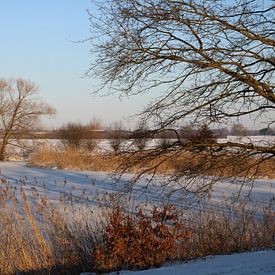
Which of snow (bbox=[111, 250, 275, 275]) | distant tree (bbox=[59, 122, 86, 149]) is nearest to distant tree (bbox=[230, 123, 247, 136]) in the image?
snow (bbox=[111, 250, 275, 275])

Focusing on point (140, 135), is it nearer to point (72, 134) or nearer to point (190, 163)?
point (190, 163)

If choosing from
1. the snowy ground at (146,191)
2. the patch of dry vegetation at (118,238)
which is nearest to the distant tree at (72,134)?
the snowy ground at (146,191)

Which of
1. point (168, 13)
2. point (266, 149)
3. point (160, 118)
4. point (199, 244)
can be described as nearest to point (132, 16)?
point (168, 13)

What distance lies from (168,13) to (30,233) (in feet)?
13.8

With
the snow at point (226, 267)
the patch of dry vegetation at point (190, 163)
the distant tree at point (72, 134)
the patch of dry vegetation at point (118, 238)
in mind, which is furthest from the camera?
the distant tree at point (72, 134)

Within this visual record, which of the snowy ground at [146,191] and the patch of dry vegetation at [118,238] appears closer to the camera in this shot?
the patch of dry vegetation at [118,238]

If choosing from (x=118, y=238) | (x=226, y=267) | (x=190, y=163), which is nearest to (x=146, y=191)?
(x=190, y=163)

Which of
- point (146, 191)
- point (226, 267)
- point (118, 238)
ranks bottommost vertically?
point (226, 267)

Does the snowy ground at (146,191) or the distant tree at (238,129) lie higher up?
the distant tree at (238,129)

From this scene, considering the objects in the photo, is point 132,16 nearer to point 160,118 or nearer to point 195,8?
point 195,8

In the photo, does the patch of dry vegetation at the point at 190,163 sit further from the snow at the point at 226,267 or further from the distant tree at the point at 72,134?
the distant tree at the point at 72,134

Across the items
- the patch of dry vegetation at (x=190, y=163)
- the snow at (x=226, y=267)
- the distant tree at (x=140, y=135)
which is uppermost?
the distant tree at (x=140, y=135)

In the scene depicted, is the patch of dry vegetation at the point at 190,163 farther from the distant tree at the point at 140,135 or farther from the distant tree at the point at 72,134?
the distant tree at the point at 72,134

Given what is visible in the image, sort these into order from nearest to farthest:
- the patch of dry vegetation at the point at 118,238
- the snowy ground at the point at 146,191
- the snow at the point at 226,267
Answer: the snow at the point at 226,267
the patch of dry vegetation at the point at 118,238
the snowy ground at the point at 146,191
